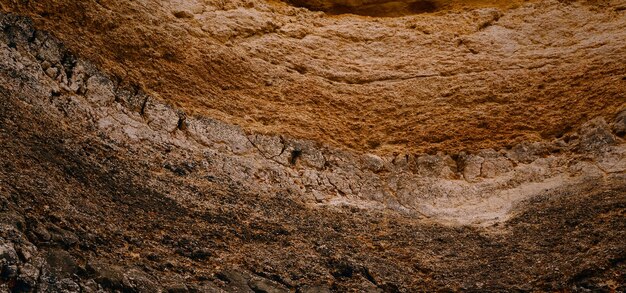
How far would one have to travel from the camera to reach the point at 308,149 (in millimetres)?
8859

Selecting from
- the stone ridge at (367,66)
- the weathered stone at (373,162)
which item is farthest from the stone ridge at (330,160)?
the stone ridge at (367,66)

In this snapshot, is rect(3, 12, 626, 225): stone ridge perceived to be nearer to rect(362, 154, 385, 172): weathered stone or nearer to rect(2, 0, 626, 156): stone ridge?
rect(362, 154, 385, 172): weathered stone

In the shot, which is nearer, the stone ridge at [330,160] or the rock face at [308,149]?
the rock face at [308,149]

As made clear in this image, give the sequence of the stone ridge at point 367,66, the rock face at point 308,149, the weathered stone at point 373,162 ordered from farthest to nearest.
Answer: the weathered stone at point 373,162 < the stone ridge at point 367,66 < the rock face at point 308,149

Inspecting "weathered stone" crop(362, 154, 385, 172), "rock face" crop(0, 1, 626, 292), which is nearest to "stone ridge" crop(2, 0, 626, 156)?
"rock face" crop(0, 1, 626, 292)

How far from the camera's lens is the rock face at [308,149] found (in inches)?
238

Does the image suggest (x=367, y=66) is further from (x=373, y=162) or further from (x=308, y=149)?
(x=308, y=149)

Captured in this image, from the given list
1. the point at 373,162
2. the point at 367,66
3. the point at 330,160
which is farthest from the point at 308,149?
the point at 367,66

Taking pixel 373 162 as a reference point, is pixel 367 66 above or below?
above

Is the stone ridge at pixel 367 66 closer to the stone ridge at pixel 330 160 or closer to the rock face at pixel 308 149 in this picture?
the rock face at pixel 308 149

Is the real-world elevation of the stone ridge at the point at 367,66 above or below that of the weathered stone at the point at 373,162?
above

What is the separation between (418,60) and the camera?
10.5m

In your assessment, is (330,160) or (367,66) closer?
(330,160)

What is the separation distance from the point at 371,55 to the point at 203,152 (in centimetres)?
406
